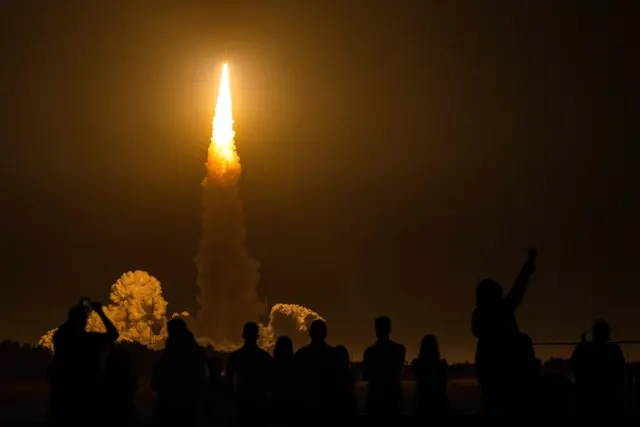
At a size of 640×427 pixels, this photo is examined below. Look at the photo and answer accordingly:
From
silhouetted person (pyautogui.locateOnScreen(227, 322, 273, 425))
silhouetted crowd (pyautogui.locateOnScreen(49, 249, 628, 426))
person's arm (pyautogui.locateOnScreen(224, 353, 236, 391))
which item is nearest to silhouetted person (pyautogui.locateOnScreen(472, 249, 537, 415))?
silhouetted crowd (pyautogui.locateOnScreen(49, 249, 628, 426))

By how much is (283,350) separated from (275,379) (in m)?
0.63

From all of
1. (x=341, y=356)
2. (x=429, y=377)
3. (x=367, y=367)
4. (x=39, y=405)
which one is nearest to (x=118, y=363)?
(x=341, y=356)

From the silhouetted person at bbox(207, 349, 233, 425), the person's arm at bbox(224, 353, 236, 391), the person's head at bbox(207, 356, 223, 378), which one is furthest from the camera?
the person's head at bbox(207, 356, 223, 378)

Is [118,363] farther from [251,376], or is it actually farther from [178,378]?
[251,376]

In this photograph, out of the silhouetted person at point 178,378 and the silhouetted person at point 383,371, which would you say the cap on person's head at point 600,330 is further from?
the silhouetted person at point 178,378

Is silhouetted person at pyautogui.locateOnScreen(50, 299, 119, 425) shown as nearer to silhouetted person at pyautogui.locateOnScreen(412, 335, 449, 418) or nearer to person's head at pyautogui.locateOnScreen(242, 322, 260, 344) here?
person's head at pyautogui.locateOnScreen(242, 322, 260, 344)

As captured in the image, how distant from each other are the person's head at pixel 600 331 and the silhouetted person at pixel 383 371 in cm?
299

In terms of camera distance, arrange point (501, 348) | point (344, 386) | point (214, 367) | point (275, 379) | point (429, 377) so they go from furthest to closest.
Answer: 1. point (214, 367)
2. point (429, 377)
3. point (275, 379)
4. point (344, 386)
5. point (501, 348)

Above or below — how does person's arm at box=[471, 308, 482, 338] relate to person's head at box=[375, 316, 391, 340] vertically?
below

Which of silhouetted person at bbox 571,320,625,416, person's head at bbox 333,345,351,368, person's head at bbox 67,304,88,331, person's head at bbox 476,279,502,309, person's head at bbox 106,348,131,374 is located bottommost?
silhouetted person at bbox 571,320,625,416

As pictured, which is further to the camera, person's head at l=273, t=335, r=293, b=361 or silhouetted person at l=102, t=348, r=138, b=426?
person's head at l=273, t=335, r=293, b=361

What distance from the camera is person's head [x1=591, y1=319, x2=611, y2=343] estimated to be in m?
17.3

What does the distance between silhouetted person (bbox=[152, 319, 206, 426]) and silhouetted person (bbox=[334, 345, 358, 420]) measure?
2.38 metres

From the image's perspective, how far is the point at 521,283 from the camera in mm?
15875
